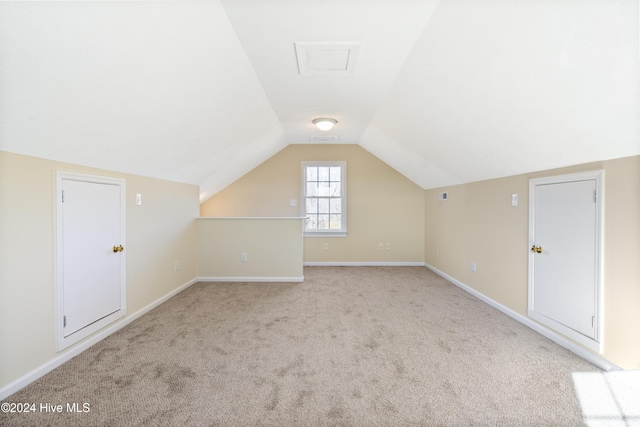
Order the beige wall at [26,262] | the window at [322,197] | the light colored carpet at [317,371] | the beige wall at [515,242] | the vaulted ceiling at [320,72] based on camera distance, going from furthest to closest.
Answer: the window at [322,197]
the beige wall at [515,242]
the beige wall at [26,262]
the light colored carpet at [317,371]
the vaulted ceiling at [320,72]

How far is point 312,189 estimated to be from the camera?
5.63 meters

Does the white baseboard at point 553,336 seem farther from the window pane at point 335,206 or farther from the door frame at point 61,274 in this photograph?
the door frame at point 61,274

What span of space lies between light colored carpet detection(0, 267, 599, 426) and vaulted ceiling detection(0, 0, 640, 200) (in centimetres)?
161

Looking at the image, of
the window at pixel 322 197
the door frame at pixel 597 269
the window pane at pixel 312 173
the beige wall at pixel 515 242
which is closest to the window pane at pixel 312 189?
the window at pixel 322 197

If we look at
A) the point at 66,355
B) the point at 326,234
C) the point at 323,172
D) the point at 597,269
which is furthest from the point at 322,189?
the point at 66,355

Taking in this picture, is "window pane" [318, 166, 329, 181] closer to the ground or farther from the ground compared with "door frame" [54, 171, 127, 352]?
farther from the ground

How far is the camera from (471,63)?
1.92m

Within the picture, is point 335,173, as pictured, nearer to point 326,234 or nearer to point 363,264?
point 326,234

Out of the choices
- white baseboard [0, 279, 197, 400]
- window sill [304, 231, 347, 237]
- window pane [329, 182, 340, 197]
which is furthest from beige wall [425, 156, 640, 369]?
white baseboard [0, 279, 197, 400]

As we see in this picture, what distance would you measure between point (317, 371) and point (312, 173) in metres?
4.18

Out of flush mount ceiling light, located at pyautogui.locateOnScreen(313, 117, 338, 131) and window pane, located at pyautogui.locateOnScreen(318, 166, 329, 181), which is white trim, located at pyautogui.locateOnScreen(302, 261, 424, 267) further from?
flush mount ceiling light, located at pyautogui.locateOnScreen(313, 117, 338, 131)

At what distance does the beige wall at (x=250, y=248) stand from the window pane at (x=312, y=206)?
140 centimetres

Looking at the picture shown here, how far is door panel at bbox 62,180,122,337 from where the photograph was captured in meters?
2.10

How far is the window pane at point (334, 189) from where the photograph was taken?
561 cm
